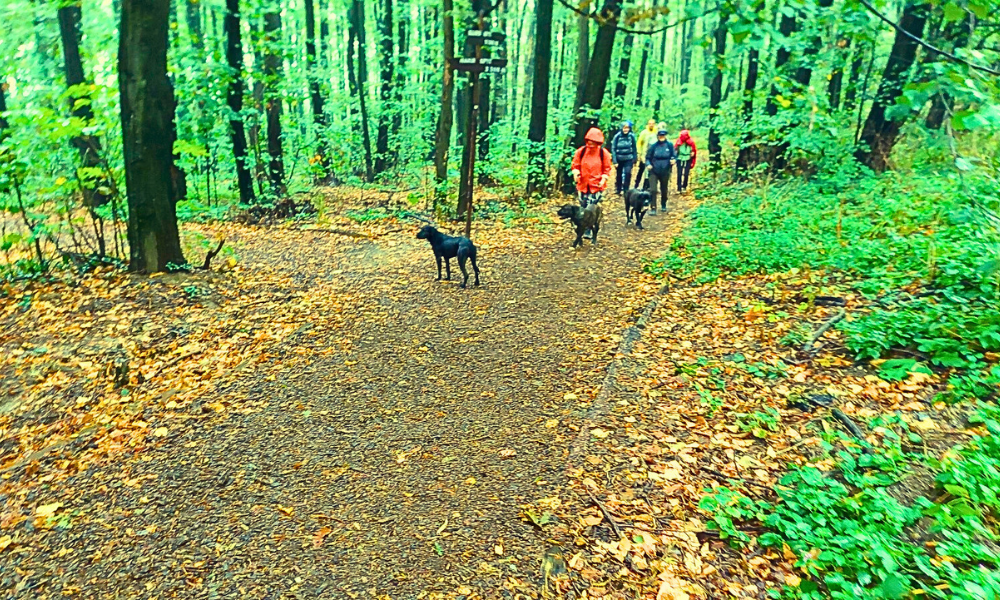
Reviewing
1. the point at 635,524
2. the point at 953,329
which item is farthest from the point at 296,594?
the point at 953,329

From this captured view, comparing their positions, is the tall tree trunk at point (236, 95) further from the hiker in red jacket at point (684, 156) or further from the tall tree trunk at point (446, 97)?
the hiker in red jacket at point (684, 156)

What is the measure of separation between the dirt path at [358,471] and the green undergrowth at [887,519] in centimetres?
140

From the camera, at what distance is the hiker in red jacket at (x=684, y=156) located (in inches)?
636

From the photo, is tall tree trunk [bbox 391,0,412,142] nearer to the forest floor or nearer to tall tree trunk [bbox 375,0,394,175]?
tall tree trunk [bbox 375,0,394,175]

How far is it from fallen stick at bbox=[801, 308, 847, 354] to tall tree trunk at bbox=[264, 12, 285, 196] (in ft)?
41.8

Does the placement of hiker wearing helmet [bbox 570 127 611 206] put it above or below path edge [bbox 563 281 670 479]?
above

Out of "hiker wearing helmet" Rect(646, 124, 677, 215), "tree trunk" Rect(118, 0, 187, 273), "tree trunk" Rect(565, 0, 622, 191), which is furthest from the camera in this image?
"tree trunk" Rect(565, 0, 622, 191)

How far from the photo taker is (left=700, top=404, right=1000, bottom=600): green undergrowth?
8.98 ft

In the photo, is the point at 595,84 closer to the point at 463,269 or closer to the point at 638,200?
the point at 638,200

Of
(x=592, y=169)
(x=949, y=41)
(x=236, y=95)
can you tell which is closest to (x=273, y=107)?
(x=236, y=95)

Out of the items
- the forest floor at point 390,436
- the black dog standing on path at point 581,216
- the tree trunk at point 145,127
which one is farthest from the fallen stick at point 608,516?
the black dog standing on path at point 581,216

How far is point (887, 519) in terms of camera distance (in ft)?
10.3

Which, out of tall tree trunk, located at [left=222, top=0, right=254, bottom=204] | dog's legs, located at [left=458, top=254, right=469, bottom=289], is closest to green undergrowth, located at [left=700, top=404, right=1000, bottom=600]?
dog's legs, located at [left=458, top=254, right=469, bottom=289]

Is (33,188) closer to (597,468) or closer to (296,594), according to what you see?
(296,594)
